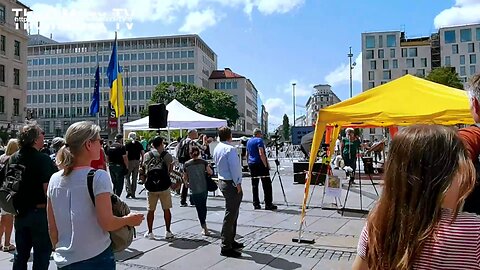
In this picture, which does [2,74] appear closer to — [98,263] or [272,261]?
[272,261]

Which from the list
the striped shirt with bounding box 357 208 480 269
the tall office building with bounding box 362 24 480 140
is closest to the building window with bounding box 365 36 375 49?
the tall office building with bounding box 362 24 480 140

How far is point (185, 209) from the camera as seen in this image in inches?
421

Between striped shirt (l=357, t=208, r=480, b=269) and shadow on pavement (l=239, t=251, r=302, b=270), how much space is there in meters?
4.52

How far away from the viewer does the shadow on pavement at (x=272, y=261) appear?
5.88 metres

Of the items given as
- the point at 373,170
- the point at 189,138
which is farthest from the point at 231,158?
the point at 373,170

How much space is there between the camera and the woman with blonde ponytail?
114 inches

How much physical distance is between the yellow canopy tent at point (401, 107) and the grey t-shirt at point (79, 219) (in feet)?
14.6

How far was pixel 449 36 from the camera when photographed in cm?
9838

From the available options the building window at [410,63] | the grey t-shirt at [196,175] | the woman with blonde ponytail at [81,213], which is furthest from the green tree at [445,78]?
the woman with blonde ponytail at [81,213]

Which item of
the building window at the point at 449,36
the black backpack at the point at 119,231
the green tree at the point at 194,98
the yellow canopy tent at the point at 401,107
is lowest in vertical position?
the black backpack at the point at 119,231

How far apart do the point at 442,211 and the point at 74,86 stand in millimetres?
116761

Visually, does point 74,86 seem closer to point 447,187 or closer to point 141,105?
point 141,105

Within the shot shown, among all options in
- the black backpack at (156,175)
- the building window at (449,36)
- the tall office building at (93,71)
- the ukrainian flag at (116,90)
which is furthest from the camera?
the tall office building at (93,71)

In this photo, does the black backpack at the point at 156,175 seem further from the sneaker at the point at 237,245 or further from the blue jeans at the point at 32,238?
the blue jeans at the point at 32,238
